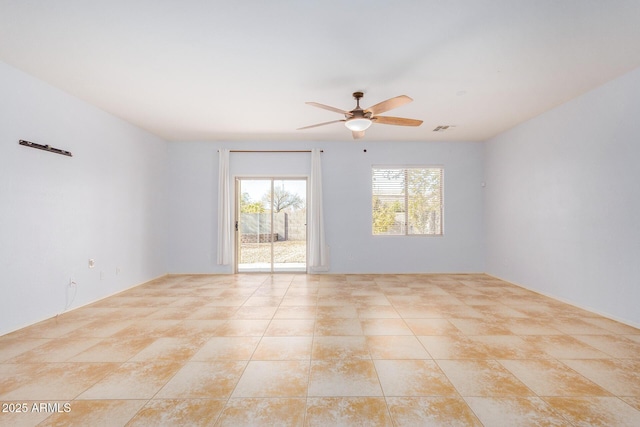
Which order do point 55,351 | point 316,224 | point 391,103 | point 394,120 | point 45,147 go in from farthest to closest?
point 316,224 < point 394,120 < point 45,147 < point 391,103 < point 55,351

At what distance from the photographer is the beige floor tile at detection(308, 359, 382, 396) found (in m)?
1.95

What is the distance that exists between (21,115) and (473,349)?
519 centimetres

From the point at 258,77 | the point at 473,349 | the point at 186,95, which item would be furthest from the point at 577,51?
the point at 186,95

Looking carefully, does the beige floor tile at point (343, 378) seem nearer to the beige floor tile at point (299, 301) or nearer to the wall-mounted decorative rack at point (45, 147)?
the beige floor tile at point (299, 301)

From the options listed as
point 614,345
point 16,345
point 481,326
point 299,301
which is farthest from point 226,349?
point 614,345

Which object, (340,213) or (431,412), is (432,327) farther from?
(340,213)

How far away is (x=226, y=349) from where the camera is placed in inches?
102

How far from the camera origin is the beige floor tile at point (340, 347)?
245 cm

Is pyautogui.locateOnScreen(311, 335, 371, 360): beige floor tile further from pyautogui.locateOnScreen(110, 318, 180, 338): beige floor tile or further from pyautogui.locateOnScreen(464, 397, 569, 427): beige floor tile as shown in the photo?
pyautogui.locateOnScreen(110, 318, 180, 338): beige floor tile

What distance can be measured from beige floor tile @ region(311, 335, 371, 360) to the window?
3.54 metres

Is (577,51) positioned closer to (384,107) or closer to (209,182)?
(384,107)

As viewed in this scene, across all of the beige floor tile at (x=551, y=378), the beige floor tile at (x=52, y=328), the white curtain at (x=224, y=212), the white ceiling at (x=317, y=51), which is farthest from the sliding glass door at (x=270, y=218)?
Result: the beige floor tile at (x=551, y=378)

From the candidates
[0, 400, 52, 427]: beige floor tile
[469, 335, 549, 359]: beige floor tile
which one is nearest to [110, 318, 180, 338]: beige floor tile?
[0, 400, 52, 427]: beige floor tile

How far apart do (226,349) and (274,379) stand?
2.33ft
